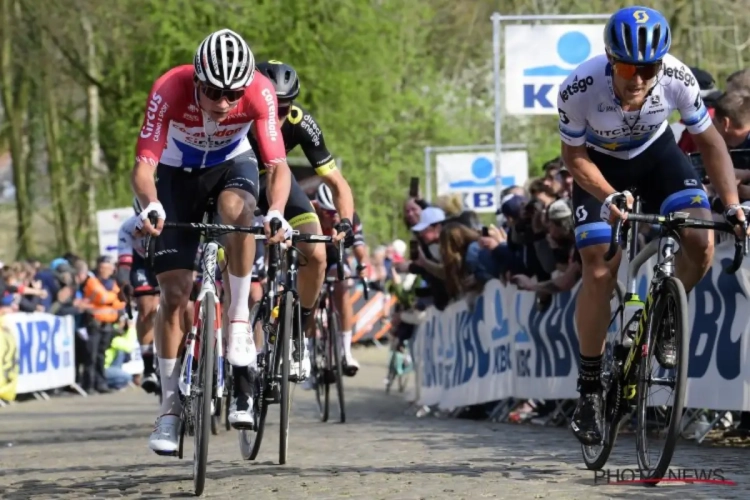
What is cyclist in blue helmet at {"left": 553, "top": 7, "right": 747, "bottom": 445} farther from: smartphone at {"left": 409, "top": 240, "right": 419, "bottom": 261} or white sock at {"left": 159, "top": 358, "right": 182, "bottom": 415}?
smartphone at {"left": 409, "top": 240, "right": 419, "bottom": 261}

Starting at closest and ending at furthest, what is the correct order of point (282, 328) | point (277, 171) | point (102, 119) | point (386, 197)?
point (277, 171) < point (282, 328) < point (102, 119) < point (386, 197)

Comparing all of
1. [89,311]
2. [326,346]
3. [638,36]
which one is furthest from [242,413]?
[89,311]

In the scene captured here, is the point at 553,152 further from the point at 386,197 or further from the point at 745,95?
the point at 745,95

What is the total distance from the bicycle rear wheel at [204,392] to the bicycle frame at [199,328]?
5 centimetres

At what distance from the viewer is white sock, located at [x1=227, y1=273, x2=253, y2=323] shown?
8867mm

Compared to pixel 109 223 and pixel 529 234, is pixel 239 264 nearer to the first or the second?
pixel 529 234

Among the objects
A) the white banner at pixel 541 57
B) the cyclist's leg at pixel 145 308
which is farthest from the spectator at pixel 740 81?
the white banner at pixel 541 57

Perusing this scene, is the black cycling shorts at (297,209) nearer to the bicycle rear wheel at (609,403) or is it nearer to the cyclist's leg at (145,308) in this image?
the cyclist's leg at (145,308)

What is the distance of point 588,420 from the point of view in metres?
8.07

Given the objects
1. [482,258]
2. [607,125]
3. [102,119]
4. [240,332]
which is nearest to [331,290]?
[482,258]

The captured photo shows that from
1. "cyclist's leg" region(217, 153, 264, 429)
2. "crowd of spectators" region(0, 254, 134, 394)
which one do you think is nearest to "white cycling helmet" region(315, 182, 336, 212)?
"cyclist's leg" region(217, 153, 264, 429)

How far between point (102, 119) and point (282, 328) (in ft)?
112

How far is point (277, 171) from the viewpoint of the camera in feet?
29.1

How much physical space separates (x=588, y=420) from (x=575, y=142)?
128 cm
